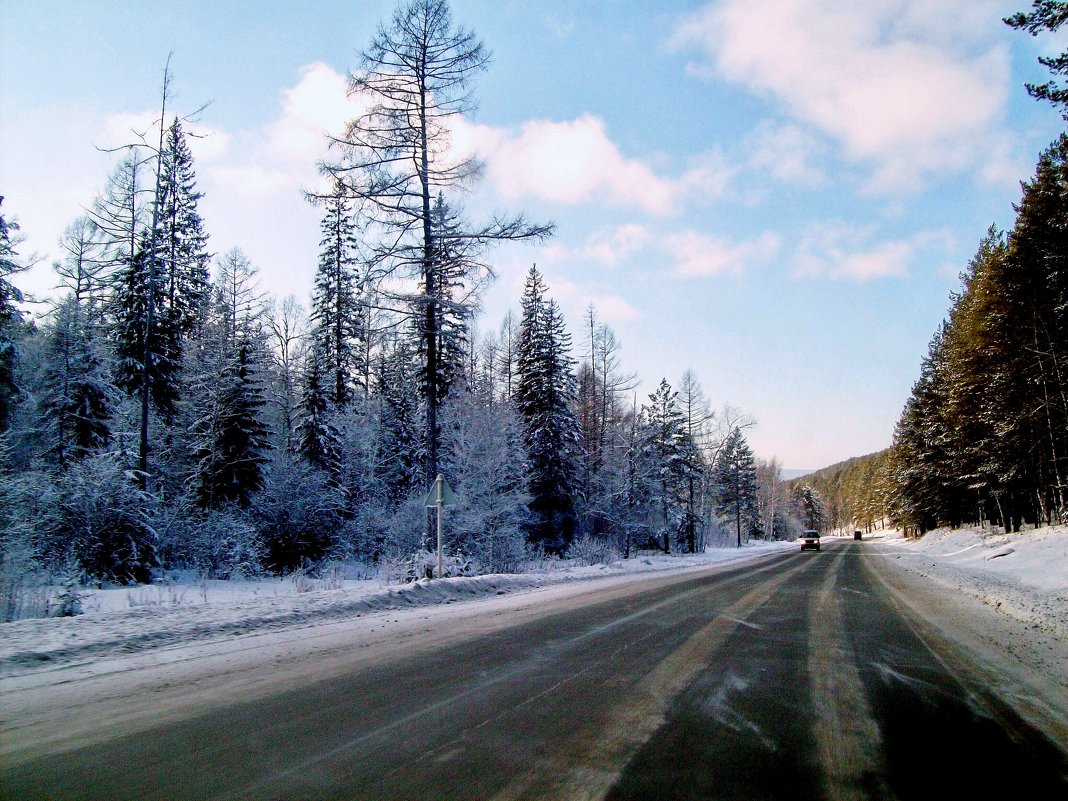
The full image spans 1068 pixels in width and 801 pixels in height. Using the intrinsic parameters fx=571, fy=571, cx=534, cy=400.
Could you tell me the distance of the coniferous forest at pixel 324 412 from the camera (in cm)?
1619

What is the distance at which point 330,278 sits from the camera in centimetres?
3200

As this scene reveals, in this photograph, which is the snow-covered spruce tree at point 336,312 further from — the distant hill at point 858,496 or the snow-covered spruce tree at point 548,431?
the distant hill at point 858,496

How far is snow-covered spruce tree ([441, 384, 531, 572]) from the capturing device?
23562 mm

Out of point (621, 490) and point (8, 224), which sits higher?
point (8, 224)

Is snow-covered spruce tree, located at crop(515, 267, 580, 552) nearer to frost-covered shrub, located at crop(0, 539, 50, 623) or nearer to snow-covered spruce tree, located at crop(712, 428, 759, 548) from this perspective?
frost-covered shrub, located at crop(0, 539, 50, 623)

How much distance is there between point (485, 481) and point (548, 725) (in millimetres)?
21260

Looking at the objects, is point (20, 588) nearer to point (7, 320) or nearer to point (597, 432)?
point (7, 320)

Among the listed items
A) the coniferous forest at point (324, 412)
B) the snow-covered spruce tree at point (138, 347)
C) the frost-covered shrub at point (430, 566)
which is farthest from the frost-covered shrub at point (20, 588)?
the snow-covered spruce tree at point (138, 347)

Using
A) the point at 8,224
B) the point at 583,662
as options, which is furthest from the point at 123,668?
the point at 8,224

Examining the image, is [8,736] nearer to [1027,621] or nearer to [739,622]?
[739,622]

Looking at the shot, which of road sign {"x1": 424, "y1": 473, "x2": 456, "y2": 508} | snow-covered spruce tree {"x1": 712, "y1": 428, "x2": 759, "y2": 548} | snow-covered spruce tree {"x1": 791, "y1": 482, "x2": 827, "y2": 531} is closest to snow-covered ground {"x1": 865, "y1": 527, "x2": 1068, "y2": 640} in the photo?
road sign {"x1": 424, "y1": 473, "x2": 456, "y2": 508}

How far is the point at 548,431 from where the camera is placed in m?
32.1

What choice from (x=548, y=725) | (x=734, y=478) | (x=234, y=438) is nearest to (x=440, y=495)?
(x=548, y=725)

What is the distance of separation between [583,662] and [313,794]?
361cm
